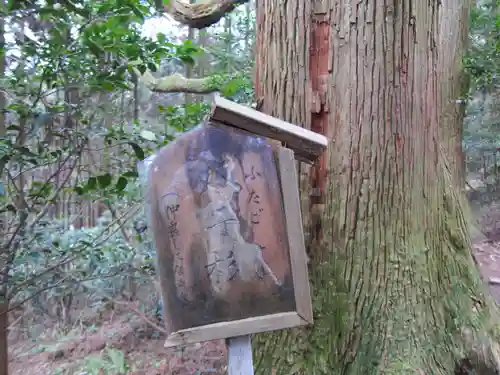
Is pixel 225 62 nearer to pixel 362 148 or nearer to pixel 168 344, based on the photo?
pixel 362 148

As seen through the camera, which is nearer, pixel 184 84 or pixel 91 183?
pixel 91 183

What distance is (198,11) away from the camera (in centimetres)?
356

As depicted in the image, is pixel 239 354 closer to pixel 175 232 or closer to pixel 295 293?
pixel 295 293

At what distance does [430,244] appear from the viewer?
235 centimetres

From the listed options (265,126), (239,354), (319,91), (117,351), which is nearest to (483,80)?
(319,91)

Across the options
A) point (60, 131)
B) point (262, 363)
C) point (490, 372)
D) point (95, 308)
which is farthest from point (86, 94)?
point (95, 308)

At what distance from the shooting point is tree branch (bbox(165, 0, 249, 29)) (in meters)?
3.50

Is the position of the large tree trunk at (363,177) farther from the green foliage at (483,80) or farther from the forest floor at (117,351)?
the green foliage at (483,80)

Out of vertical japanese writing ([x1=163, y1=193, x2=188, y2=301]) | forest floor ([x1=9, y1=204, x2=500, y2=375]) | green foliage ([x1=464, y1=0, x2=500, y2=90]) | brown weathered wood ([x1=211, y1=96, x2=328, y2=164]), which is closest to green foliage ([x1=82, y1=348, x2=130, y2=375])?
forest floor ([x1=9, y1=204, x2=500, y2=375])

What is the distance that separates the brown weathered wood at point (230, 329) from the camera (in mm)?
1618

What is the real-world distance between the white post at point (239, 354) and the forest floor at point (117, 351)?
2.03m

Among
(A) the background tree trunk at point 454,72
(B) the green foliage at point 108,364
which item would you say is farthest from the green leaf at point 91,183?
(A) the background tree trunk at point 454,72

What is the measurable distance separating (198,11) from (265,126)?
2338 mm

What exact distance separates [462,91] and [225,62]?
3.22 meters
